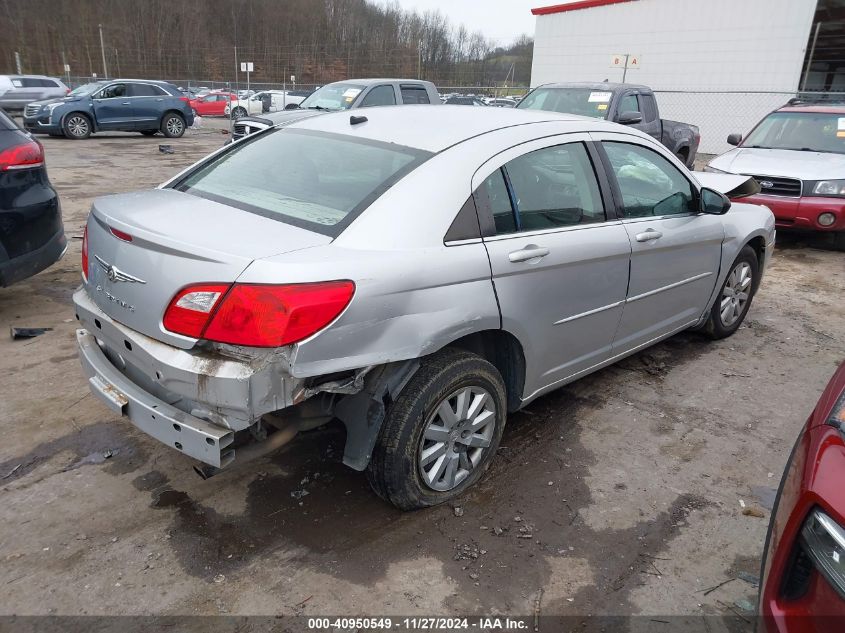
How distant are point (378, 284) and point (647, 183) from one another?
2245mm

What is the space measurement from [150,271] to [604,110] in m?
8.81

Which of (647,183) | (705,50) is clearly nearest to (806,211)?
(647,183)

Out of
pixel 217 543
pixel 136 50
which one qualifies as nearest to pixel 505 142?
pixel 217 543

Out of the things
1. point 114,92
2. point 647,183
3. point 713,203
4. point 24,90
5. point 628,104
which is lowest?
point 713,203

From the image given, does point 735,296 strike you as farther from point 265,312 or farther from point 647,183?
point 265,312

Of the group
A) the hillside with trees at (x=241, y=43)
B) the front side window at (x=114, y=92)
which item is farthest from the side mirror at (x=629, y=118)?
the hillside with trees at (x=241, y=43)

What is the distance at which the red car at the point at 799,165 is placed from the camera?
746 cm

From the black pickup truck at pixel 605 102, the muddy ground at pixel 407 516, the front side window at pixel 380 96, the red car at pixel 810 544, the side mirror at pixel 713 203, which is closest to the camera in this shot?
the red car at pixel 810 544

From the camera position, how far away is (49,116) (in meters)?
16.9

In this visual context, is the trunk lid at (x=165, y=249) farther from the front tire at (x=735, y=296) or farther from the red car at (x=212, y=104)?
the red car at (x=212, y=104)

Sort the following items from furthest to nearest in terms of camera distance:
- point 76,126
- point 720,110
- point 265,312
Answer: point 720,110, point 76,126, point 265,312

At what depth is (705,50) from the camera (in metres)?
22.1

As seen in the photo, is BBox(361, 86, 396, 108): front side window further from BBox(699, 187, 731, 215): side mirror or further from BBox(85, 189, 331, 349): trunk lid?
BBox(85, 189, 331, 349): trunk lid

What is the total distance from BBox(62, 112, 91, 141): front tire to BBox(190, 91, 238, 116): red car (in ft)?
42.8
